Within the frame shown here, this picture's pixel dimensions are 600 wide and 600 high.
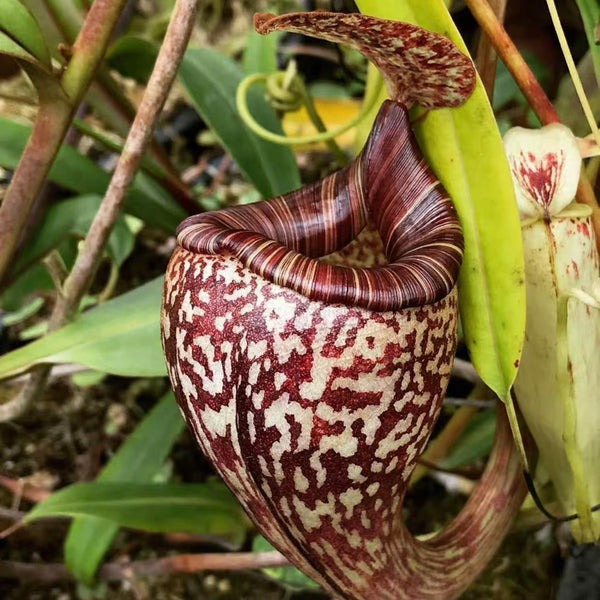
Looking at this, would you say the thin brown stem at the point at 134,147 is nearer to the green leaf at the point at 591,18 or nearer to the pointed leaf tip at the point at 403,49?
the pointed leaf tip at the point at 403,49

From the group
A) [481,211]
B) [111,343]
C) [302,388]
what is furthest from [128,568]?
[481,211]

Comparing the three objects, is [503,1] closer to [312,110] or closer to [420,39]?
[420,39]

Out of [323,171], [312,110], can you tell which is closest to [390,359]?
[312,110]

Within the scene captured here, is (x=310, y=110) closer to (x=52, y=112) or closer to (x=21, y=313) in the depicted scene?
(x=52, y=112)

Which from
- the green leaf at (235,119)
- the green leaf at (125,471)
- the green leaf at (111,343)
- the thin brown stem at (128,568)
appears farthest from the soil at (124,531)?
the green leaf at (235,119)

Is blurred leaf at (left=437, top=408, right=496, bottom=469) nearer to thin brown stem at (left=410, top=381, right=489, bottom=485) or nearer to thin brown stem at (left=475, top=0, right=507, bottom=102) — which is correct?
thin brown stem at (left=410, top=381, right=489, bottom=485)
